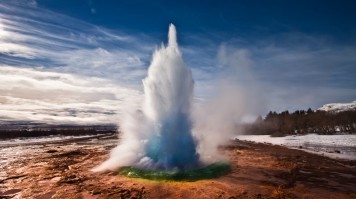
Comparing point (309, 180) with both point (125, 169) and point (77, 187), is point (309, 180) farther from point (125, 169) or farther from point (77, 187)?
point (77, 187)

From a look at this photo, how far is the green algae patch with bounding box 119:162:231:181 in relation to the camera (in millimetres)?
14094

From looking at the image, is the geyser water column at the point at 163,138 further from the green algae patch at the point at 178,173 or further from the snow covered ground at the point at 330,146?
the snow covered ground at the point at 330,146

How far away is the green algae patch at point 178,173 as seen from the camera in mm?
14094

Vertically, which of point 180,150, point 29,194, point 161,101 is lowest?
point 29,194

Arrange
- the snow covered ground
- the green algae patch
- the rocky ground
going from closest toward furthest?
the rocky ground < the green algae patch < the snow covered ground

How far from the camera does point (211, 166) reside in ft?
56.0

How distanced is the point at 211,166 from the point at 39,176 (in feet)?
32.4

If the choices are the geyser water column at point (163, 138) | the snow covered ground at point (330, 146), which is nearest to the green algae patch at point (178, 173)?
the geyser water column at point (163, 138)

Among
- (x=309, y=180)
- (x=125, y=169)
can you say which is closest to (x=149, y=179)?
(x=125, y=169)

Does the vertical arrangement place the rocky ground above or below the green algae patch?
below

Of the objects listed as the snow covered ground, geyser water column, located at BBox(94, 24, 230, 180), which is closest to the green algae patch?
geyser water column, located at BBox(94, 24, 230, 180)

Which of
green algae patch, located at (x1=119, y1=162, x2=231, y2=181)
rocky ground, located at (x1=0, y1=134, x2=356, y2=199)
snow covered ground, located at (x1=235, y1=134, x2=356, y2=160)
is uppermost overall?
snow covered ground, located at (x1=235, y1=134, x2=356, y2=160)

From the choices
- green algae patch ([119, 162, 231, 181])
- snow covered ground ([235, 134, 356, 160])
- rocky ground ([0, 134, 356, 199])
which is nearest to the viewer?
rocky ground ([0, 134, 356, 199])

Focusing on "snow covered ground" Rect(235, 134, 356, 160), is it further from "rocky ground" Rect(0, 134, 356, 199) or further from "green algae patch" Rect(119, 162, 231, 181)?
"green algae patch" Rect(119, 162, 231, 181)
